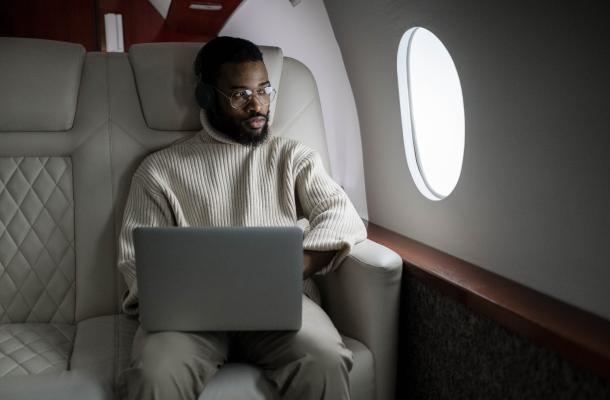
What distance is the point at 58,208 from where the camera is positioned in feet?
5.21

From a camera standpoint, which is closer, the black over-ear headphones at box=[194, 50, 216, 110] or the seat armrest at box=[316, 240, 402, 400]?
the seat armrest at box=[316, 240, 402, 400]

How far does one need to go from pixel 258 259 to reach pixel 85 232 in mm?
707

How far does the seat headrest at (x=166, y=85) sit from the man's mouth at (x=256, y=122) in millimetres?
167

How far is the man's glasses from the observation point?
1646 mm

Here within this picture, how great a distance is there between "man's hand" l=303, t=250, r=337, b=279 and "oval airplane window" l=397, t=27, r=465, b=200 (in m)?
0.48

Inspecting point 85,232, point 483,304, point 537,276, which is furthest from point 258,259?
point 85,232

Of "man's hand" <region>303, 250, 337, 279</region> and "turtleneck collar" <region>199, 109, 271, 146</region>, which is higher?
"turtleneck collar" <region>199, 109, 271, 146</region>

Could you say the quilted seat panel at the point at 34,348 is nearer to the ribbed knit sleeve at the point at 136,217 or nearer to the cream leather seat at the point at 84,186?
the cream leather seat at the point at 84,186

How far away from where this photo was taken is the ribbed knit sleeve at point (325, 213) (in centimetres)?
142

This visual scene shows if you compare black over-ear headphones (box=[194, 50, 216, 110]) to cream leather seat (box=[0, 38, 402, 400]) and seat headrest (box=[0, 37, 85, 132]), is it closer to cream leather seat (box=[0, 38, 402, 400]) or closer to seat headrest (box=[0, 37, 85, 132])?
cream leather seat (box=[0, 38, 402, 400])

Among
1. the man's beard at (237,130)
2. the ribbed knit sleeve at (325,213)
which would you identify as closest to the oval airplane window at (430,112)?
the ribbed knit sleeve at (325,213)

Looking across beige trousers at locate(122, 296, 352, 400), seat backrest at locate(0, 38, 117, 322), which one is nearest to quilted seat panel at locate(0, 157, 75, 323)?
seat backrest at locate(0, 38, 117, 322)

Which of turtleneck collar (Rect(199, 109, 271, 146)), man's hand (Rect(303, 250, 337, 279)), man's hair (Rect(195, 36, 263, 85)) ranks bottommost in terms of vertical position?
man's hand (Rect(303, 250, 337, 279))

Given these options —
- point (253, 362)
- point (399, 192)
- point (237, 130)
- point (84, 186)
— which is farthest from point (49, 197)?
point (399, 192)
